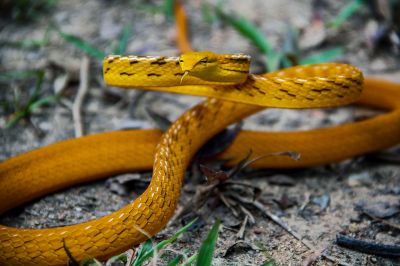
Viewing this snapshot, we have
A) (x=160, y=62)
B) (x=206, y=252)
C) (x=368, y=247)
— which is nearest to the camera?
(x=206, y=252)

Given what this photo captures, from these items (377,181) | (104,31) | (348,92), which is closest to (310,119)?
(377,181)

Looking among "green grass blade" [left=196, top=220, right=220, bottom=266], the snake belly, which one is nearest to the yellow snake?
the snake belly

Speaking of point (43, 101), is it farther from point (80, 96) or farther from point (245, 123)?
point (245, 123)

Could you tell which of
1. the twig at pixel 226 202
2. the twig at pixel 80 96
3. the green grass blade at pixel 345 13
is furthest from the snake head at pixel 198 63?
the green grass blade at pixel 345 13

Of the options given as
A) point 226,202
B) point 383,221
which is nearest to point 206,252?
point 226,202

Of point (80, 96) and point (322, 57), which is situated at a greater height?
point (322, 57)

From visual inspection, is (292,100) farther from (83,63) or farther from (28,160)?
(83,63)

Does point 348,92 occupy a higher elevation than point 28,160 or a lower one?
higher
